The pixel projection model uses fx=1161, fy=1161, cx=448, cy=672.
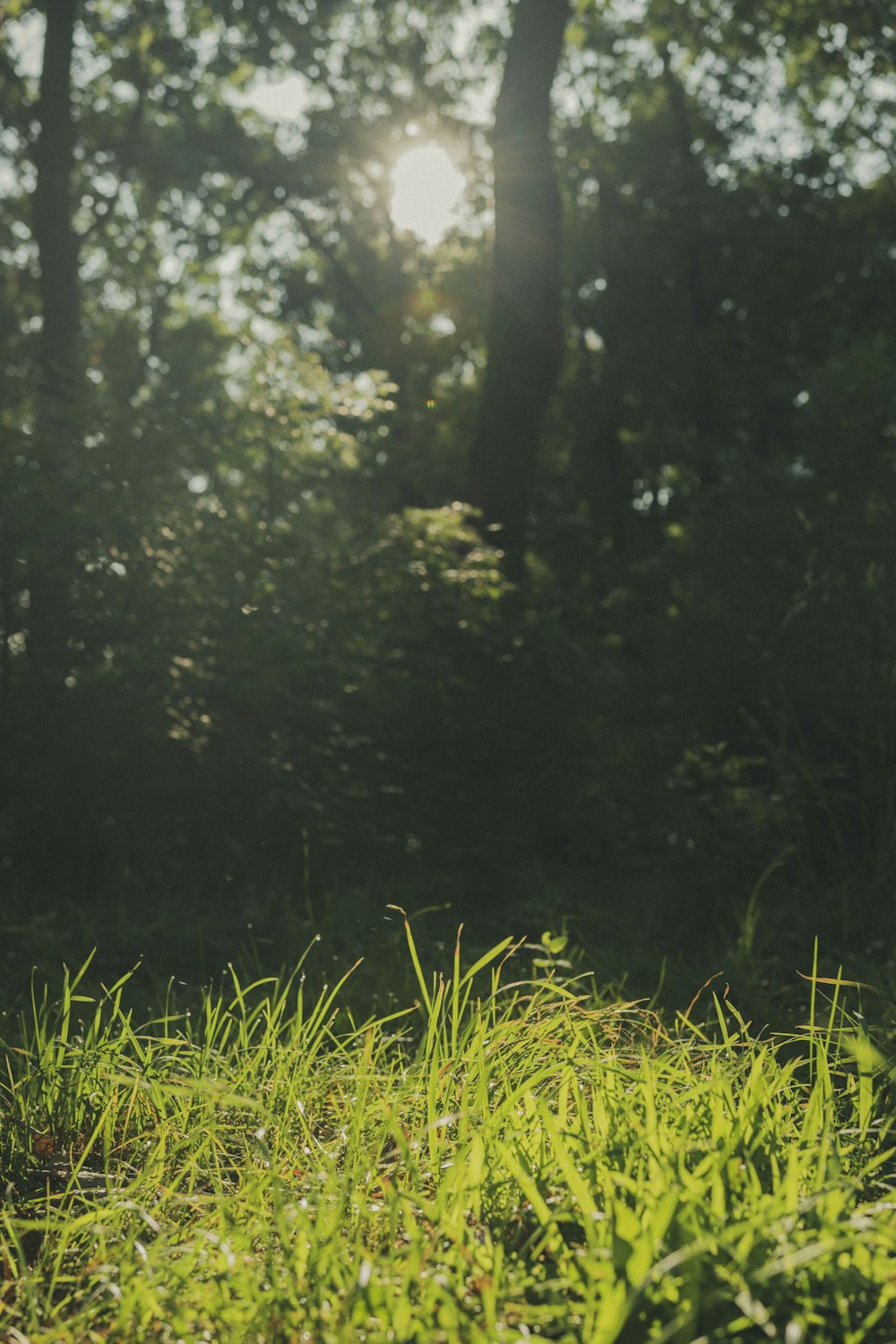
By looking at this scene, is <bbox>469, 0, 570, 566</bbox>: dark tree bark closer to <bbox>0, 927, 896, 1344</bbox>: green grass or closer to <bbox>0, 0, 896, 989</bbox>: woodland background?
<bbox>0, 0, 896, 989</bbox>: woodland background

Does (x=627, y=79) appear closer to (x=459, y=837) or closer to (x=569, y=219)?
(x=569, y=219)

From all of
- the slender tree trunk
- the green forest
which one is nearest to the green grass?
the green forest

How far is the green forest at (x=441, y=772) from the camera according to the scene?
2.37 meters

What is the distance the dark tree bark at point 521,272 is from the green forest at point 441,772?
0.04 metres

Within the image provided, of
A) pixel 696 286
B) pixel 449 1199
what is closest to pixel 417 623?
pixel 449 1199

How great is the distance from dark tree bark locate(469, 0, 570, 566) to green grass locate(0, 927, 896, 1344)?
6773mm

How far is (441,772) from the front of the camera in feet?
23.9

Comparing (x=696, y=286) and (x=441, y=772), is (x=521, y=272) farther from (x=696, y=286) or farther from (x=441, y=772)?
(x=696, y=286)

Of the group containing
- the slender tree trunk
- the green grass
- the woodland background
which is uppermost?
the slender tree trunk

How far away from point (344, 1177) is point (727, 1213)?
84 cm

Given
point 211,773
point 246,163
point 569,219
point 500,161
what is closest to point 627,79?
point 569,219

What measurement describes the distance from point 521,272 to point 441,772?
182 inches

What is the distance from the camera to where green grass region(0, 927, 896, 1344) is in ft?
6.88

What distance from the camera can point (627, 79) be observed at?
19.7 metres
